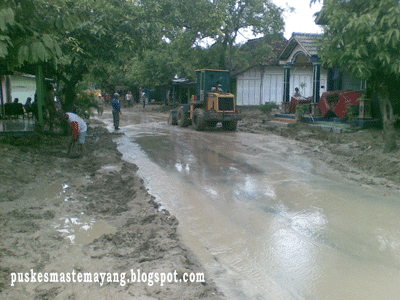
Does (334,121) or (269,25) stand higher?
(269,25)

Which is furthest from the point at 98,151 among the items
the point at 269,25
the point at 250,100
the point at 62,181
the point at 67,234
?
the point at 250,100

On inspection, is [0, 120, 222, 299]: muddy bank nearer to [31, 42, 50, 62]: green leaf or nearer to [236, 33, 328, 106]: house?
[31, 42, 50, 62]: green leaf

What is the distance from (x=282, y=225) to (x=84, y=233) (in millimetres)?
2814

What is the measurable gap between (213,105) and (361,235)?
41.0ft

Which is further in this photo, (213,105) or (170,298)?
(213,105)

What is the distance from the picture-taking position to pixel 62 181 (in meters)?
7.40

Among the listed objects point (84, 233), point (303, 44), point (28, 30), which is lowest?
point (84, 233)

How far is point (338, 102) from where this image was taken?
14.9 m

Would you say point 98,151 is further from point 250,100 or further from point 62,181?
point 250,100

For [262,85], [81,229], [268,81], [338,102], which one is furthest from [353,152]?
[268,81]

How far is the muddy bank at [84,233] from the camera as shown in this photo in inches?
137

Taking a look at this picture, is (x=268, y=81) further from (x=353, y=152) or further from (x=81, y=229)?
(x=81, y=229)

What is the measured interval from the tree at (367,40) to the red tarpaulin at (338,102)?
441 centimetres

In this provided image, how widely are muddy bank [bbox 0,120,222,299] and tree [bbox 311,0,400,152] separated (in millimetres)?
6027
